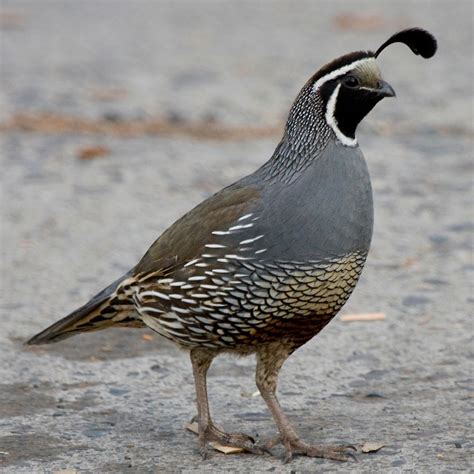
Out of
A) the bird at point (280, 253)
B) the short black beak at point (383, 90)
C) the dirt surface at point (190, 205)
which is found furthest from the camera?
the dirt surface at point (190, 205)

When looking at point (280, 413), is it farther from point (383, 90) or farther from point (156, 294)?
point (383, 90)

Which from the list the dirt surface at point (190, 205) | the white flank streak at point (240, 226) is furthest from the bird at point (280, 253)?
the dirt surface at point (190, 205)

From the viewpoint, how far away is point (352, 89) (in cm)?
475

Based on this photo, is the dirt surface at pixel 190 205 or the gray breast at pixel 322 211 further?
the dirt surface at pixel 190 205

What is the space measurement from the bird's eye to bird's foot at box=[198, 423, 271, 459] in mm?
1481

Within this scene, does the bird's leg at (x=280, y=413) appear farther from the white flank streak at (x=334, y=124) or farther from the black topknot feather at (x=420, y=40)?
the black topknot feather at (x=420, y=40)

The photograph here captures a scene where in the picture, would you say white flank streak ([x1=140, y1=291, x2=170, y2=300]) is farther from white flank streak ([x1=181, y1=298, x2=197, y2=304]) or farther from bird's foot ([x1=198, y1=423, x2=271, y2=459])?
bird's foot ([x1=198, y1=423, x2=271, y2=459])

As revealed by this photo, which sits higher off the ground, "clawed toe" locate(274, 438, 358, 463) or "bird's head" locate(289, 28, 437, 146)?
"bird's head" locate(289, 28, 437, 146)

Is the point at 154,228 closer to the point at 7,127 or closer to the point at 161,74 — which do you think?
the point at 7,127

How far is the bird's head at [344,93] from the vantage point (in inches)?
187

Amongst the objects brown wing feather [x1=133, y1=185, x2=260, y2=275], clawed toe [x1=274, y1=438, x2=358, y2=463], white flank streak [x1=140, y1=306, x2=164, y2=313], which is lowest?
clawed toe [x1=274, y1=438, x2=358, y2=463]

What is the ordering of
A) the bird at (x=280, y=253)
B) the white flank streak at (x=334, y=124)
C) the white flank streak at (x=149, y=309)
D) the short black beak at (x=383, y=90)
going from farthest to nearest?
1. the white flank streak at (x=149, y=309)
2. the white flank streak at (x=334, y=124)
3. the short black beak at (x=383, y=90)
4. the bird at (x=280, y=253)

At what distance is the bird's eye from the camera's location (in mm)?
4742

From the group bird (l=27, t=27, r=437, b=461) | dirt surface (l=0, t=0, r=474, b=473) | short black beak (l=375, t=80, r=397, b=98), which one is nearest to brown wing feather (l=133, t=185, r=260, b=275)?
bird (l=27, t=27, r=437, b=461)
